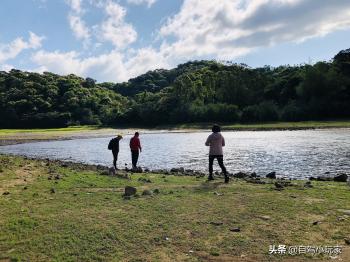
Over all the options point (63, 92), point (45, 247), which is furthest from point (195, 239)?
point (63, 92)

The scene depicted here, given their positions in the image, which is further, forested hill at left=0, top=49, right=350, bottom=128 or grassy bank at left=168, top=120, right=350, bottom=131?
forested hill at left=0, top=49, right=350, bottom=128

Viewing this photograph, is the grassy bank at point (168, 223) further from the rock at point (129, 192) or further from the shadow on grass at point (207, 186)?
the rock at point (129, 192)

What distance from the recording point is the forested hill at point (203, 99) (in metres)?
100

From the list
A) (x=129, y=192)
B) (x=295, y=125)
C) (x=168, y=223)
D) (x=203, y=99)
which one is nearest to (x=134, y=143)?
(x=129, y=192)

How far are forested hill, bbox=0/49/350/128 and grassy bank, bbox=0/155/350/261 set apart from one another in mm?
89292

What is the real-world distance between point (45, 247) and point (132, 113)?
121 m

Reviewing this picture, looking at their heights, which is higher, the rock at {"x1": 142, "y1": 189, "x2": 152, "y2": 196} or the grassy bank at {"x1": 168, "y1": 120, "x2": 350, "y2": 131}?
the grassy bank at {"x1": 168, "y1": 120, "x2": 350, "y2": 131}

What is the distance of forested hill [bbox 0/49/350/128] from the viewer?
10044 cm

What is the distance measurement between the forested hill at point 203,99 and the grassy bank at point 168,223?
293 ft

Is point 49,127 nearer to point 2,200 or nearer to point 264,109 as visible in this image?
point 264,109

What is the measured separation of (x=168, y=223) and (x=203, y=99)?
118m

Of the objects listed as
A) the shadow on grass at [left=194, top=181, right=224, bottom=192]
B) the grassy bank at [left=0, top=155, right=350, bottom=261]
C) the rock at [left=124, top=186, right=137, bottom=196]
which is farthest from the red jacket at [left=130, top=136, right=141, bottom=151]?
the rock at [left=124, top=186, right=137, bottom=196]

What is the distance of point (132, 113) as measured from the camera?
130000 millimetres

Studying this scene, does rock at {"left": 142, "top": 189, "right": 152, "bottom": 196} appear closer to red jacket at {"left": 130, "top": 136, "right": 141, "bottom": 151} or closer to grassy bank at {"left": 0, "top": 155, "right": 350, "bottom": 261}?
grassy bank at {"left": 0, "top": 155, "right": 350, "bottom": 261}
